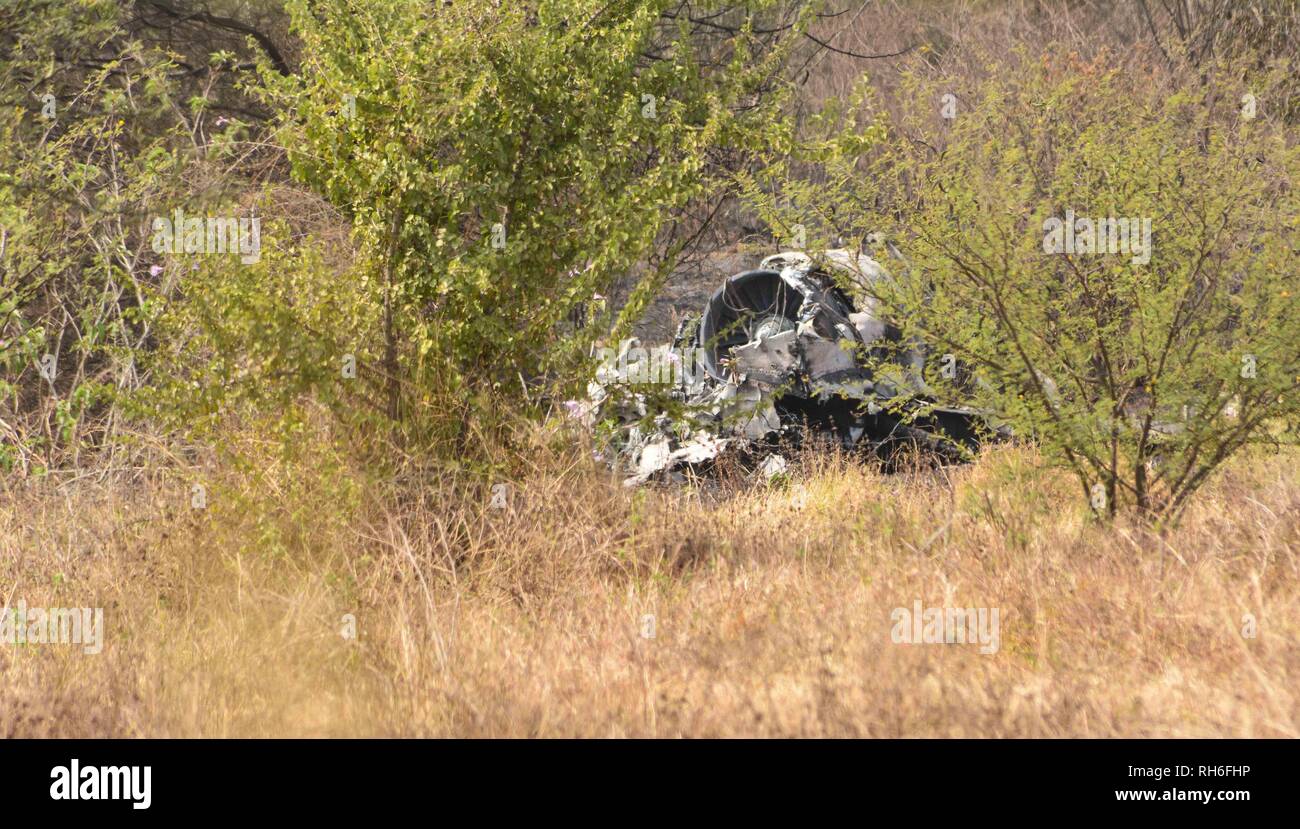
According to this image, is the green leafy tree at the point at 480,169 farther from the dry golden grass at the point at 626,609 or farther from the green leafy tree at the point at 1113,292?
the green leafy tree at the point at 1113,292

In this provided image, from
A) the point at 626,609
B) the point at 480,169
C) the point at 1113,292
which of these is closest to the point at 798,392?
the point at 1113,292

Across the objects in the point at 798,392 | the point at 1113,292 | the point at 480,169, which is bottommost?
the point at 798,392

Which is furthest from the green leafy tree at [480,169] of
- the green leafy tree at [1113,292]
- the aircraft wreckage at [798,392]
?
the aircraft wreckage at [798,392]

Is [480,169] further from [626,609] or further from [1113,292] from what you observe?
[1113,292]

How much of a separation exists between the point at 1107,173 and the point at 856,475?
271 cm

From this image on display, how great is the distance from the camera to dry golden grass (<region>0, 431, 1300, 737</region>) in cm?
374

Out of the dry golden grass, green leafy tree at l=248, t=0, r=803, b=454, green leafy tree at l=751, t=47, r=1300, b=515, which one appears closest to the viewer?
the dry golden grass

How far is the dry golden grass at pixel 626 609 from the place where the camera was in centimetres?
374

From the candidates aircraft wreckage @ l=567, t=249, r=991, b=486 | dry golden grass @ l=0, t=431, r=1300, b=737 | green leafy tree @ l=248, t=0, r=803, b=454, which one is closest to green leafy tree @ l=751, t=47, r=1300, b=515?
dry golden grass @ l=0, t=431, r=1300, b=737

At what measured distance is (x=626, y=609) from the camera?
4727 mm

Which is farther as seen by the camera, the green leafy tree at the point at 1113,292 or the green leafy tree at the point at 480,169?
the green leafy tree at the point at 480,169

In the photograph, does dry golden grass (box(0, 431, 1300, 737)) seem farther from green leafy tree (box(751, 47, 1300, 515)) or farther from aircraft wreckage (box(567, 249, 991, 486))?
aircraft wreckage (box(567, 249, 991, 486))

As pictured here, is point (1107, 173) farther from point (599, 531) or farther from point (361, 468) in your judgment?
point (361, 468)

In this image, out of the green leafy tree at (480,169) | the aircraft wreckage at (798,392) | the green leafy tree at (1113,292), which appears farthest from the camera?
the aircraft wreckage at (798,392)
